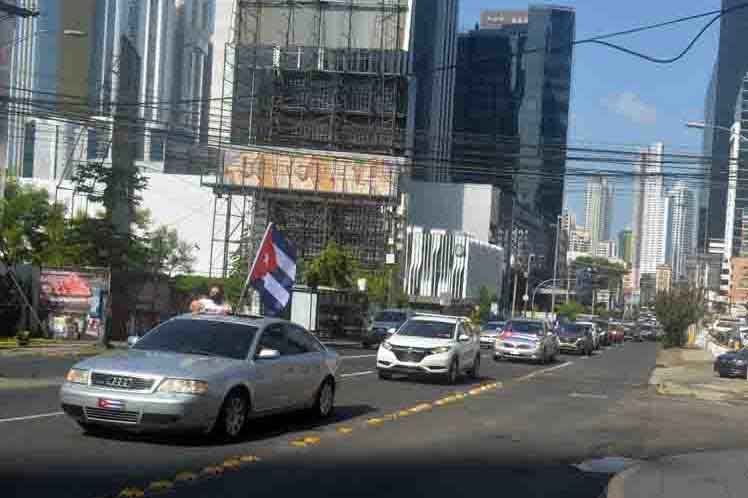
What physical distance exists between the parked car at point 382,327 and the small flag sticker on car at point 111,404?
2967cm

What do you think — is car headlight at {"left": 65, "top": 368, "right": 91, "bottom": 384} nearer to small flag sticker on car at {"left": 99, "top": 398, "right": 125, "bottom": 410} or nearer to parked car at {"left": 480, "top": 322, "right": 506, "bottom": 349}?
small flag sticker on car at {"left": 99, "top": 398, "right": 125, "bottom": 410}

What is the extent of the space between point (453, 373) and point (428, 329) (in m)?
1.42

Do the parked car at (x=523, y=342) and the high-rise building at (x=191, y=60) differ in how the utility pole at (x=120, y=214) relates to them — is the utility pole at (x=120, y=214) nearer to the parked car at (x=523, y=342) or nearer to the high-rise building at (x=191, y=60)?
the parked car at (x=523, y=342)

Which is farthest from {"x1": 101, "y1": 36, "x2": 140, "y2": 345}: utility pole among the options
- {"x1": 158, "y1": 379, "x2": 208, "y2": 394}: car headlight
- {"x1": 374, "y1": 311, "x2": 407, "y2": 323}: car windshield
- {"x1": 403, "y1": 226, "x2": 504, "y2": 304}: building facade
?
{"x1": 403, "y1": 226, "x2": 504, "y2": 304}: building facade

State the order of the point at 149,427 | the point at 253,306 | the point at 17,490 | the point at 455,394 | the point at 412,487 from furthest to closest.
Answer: the point at 253,306 → the point at 455,394 → the point at 149,427 → the point at 412,487 → the point at 17,490

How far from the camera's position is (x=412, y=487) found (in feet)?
33.3

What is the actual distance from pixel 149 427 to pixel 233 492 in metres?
2.40

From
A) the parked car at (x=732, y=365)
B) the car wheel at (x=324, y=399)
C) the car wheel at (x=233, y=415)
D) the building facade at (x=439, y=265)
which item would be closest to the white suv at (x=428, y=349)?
the car wheel at (x=324, y=399)

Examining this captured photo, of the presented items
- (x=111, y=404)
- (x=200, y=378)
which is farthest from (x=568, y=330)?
(x=111, y=404)

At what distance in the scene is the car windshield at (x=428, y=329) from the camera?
24.5 meters

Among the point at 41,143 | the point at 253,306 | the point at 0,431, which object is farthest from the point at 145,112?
the point at 0,431

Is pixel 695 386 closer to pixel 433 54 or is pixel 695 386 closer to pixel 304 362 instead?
pixel 304 362

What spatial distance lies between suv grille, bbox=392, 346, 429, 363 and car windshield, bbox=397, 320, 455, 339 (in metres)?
1.07

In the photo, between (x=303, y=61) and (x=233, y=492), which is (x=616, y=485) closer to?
(x=233, y=492)
